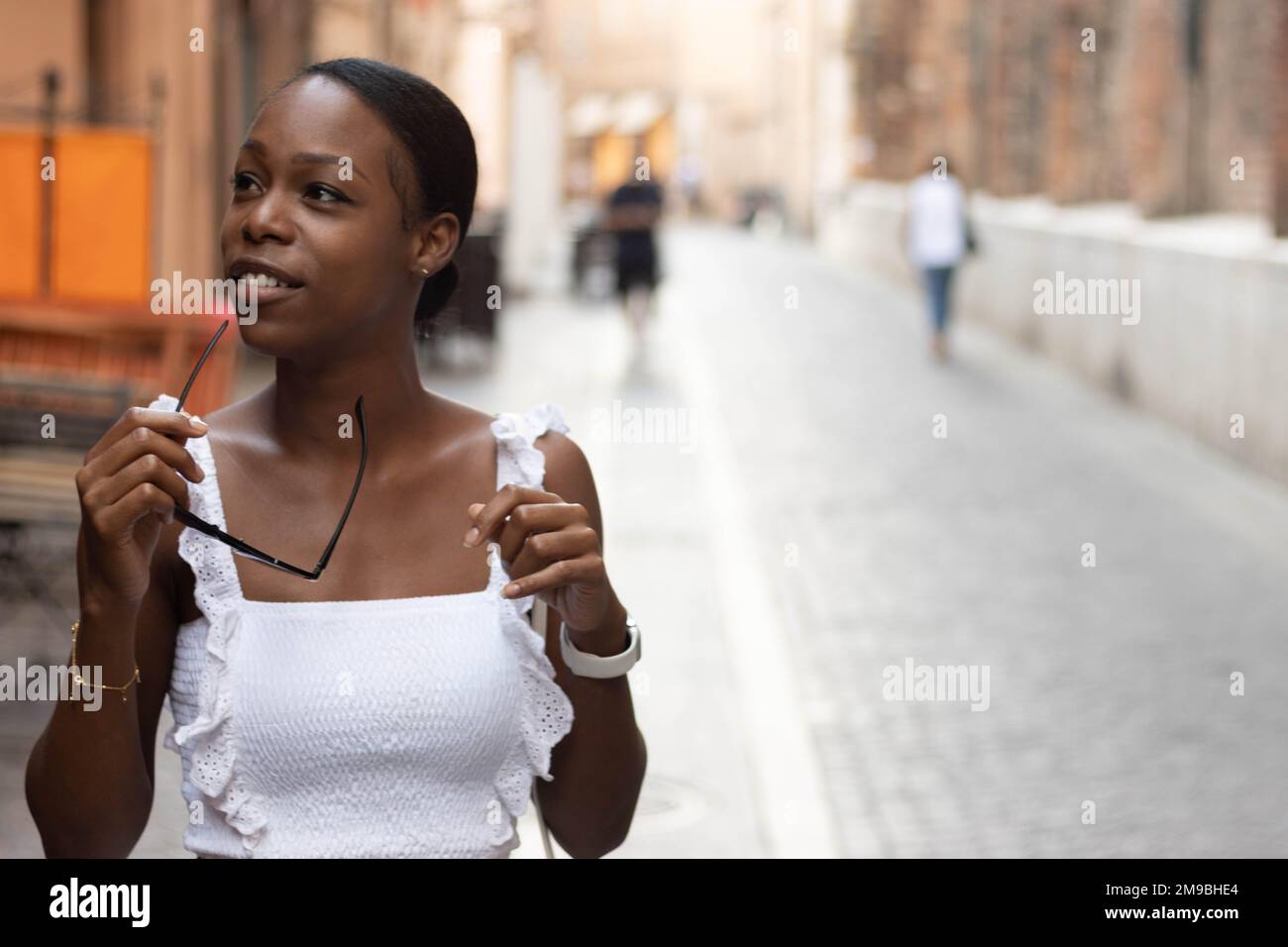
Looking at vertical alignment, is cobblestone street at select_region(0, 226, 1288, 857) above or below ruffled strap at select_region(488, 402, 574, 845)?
below

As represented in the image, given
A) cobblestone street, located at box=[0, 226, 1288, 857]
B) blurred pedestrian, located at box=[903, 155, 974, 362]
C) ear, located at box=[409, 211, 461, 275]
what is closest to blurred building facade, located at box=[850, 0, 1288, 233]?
blurred pedestrian, located at box=[903, 155, 974, 362]

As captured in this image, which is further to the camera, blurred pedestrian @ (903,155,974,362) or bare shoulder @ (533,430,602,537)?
blurred pedestrian @ (903,155,974,362)

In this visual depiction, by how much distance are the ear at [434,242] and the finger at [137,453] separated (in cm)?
39

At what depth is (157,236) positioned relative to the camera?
14.7 metres

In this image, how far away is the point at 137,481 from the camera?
1963 mm

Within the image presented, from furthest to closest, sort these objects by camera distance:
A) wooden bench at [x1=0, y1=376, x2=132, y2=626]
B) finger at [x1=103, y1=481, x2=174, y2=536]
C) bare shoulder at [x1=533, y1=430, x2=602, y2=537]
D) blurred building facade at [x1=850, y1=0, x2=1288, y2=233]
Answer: blurred building facade at [x1=850, y1=0, x2=1288, y2=233]
wooden bench at [x1=0, y1=376, x2=132, y2=626]
bare shoulder at [x1=533, y1=430, x2=602, y2=537]
finger at [x1=103, y1=481, x2=174, y2=536]

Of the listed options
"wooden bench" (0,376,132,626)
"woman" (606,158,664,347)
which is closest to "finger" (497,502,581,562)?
"wooden bench" (0,376,132,626)

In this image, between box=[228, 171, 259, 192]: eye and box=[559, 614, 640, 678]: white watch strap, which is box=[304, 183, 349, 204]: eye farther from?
box=[559, 614, 640, 678]: white watch strap

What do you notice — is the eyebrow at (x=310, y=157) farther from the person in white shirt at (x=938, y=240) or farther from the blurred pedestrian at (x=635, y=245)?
the blurred pedestrian at (x=635, y=245)

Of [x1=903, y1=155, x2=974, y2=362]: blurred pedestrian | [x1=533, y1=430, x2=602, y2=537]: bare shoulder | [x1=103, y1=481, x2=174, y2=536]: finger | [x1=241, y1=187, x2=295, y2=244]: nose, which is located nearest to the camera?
[x1=103, y1=481, x2=174, y2=536]: finger

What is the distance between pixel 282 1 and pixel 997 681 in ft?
47.6

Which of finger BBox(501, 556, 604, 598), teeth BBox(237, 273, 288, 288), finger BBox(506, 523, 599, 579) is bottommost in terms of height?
finger BBox(501, 556, 604, 598)

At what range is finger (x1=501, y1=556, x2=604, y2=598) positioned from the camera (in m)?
2.03

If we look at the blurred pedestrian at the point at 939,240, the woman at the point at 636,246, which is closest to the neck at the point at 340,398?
the blurred pedestrian at the point at 939,240
